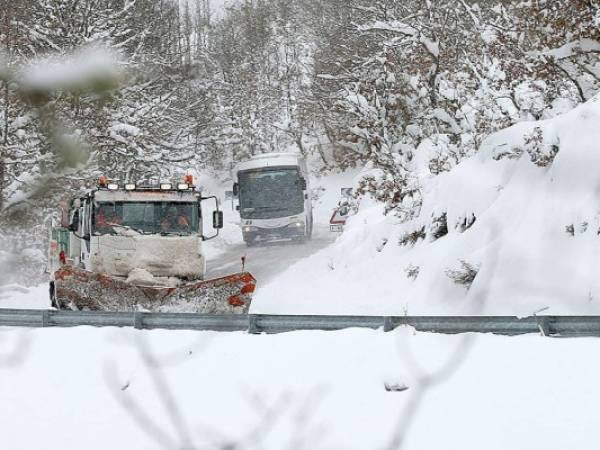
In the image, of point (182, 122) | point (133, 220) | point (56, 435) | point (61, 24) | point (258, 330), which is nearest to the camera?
point (56, 435)

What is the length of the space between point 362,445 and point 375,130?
20.2 m

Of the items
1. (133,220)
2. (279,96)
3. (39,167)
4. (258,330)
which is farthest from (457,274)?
(279,96)

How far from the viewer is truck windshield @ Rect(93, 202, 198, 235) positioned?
12.4 meters

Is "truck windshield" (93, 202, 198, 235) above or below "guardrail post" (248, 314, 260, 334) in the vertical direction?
above

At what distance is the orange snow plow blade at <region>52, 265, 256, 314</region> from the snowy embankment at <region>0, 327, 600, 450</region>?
9.37 ft

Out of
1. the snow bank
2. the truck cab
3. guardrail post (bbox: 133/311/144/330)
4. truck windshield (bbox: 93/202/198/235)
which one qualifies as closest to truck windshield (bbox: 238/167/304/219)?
the snow bank

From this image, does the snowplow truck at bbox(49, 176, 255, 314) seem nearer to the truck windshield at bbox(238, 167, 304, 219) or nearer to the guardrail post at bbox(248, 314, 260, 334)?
the guardrail post at bbox(248, 314, 260, 334)

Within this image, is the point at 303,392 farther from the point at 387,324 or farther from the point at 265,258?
the point at 265,258

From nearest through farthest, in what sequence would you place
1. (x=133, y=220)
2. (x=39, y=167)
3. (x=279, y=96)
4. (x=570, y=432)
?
(x=570, y=432) < (x=133, y=220) < (x=39, y=167) < (x=279, y=96)

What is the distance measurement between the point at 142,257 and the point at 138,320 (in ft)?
14.4

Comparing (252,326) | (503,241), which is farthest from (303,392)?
(503,241)

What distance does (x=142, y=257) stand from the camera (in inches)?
474

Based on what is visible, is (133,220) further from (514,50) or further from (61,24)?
(61,24)

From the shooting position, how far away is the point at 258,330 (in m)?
7.39
